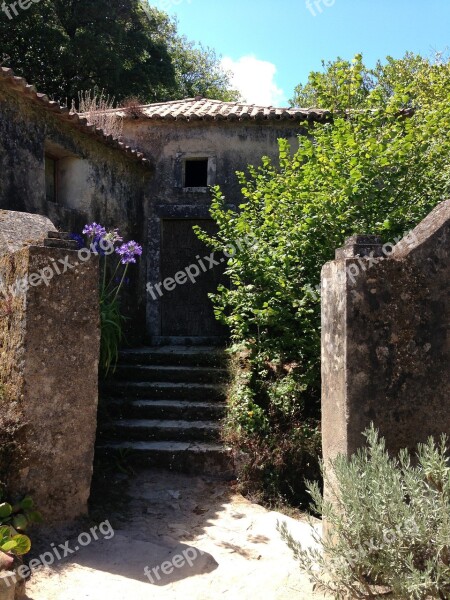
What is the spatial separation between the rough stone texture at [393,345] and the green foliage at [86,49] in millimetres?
14021

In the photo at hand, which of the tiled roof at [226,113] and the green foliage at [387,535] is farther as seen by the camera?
the tiled roof at [226,113]

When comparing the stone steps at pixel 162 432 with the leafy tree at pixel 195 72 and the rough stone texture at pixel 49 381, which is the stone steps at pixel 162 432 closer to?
the rough stone texture at pixel 49 381

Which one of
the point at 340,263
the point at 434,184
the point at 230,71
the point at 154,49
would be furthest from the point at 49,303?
the point at 230,71

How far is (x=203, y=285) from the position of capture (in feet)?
31.7

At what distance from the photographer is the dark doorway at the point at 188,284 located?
9.66 m

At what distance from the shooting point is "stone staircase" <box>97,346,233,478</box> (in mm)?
5527

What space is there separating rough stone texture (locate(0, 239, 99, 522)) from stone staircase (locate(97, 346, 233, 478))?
4.66 ft

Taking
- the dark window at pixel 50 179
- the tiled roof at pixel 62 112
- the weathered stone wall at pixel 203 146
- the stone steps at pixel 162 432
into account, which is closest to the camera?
the stone steps at pixel 162 432

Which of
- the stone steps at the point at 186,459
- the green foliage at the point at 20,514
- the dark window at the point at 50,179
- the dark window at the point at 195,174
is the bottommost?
the stone steps at the point at 186,459

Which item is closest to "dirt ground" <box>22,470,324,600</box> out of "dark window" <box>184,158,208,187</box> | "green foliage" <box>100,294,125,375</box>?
"green foliage" <box>100,294,125,375</box>

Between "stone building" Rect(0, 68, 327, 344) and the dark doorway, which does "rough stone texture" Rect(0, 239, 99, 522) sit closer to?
"stone building" Rect(0, 68, 327, 344)

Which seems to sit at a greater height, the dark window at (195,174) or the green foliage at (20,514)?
the dark window at (195,174)

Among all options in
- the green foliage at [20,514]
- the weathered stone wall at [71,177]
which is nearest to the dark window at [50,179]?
the weathered stone wall at [71,177]

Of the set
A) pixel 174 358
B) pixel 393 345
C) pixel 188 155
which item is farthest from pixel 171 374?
pixel 188 155
